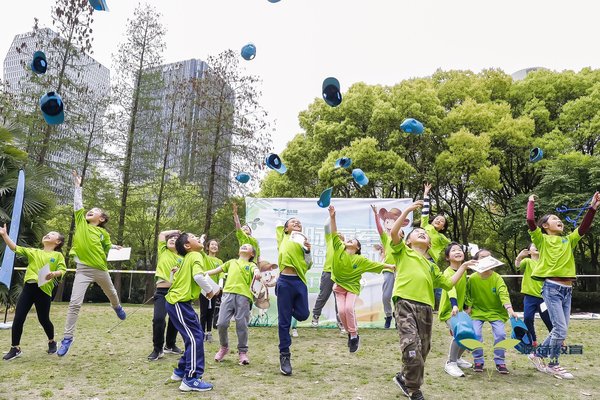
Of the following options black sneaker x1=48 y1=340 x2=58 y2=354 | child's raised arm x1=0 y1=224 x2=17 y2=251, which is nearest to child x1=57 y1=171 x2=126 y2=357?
black sneaker x1=48 y1=340 x2=58 y2=354

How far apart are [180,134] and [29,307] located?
1581cm

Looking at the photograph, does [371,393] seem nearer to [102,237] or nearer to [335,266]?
[335,266]

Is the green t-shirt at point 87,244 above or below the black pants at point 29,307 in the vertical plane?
above

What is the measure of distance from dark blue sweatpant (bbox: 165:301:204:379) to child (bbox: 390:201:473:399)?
1.95 m

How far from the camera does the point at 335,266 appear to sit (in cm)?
631

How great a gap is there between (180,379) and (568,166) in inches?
712

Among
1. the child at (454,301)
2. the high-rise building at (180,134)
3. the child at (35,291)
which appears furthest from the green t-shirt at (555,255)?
the high-rise building at (180,134)

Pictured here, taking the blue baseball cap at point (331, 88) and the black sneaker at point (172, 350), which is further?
the blue baseball cap at point (331, 88)

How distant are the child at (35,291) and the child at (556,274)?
19.7ft

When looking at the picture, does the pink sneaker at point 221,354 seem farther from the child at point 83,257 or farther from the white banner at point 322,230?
the white banner at point 322,230

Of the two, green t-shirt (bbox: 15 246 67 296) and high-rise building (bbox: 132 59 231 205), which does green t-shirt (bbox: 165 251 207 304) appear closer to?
green t-shirt (bbox: 15 246 67 296)

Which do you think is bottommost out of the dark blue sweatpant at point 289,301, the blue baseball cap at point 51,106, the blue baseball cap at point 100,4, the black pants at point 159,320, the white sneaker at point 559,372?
the white sneaker at point 559,372

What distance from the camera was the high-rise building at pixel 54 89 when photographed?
16031mm

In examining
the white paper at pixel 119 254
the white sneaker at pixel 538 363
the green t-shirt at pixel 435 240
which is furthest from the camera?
the green t-shirt at pixel 435 240
